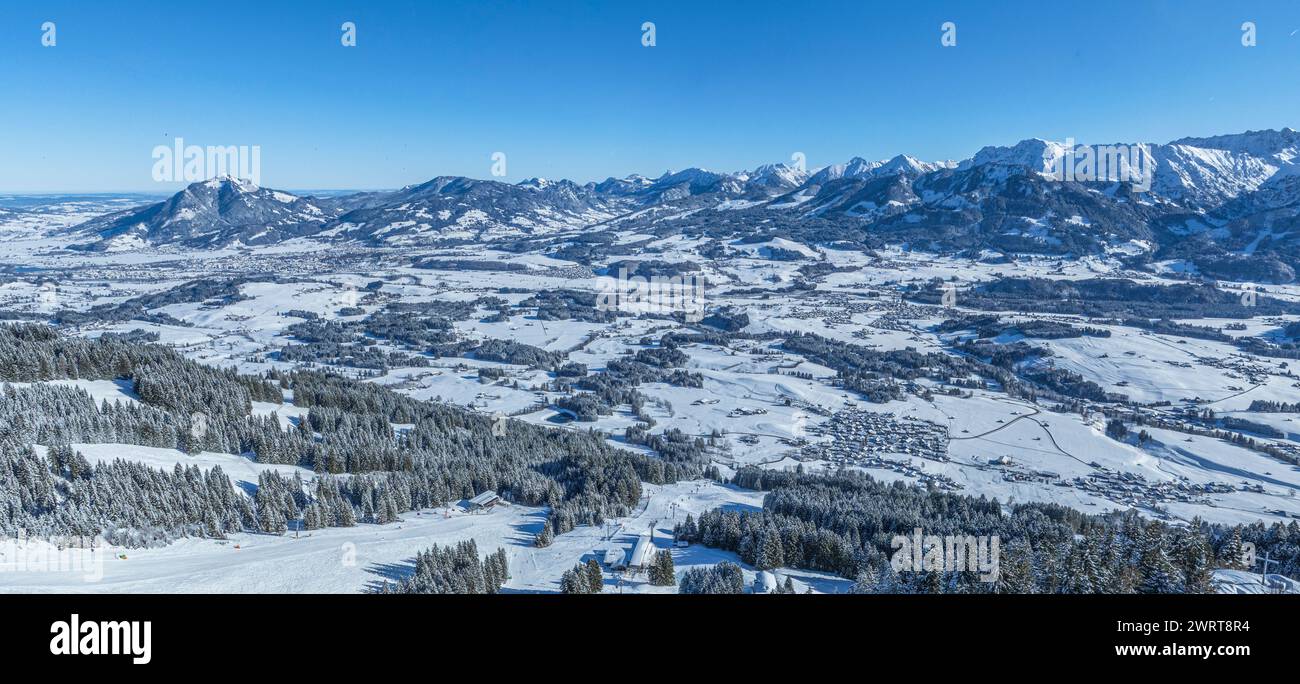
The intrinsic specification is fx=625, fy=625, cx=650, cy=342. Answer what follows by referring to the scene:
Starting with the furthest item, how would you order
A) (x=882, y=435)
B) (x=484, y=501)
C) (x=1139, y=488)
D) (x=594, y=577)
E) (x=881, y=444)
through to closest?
(x=882, y=435), (x=881, y=444), (x=1139, y=488), (x=484, y=501), (x=594, y=577)

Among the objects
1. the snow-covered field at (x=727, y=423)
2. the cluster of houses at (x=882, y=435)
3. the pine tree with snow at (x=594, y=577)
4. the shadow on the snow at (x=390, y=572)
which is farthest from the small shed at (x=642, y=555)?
the cluster of houses at (x=882, y=435)

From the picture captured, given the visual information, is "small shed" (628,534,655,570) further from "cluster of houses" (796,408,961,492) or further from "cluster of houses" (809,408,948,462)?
"cluster of houses" (809,408,948,462)

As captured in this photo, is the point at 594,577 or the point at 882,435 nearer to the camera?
the point at 594,577

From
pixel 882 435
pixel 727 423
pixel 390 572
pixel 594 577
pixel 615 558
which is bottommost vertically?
pixel 882 435

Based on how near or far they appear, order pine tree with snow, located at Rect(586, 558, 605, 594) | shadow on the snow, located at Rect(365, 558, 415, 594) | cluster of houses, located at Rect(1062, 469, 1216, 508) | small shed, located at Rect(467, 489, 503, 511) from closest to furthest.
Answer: pine tree with snow, located at Rect(586, 558, 605, 594) < shadow on the snow, located at Rect(365, 558, 415, 594) < small shed, located at Rect(467, 489, 503, 511) < cluster of houses, located at Rect(1062, 469, 1216, 508)

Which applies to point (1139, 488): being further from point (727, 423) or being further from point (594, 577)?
point (594, 577)

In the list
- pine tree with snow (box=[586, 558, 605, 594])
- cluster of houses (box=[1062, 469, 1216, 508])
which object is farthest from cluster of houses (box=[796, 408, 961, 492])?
pine tree with snow (box=[586, 558, 605, 594])

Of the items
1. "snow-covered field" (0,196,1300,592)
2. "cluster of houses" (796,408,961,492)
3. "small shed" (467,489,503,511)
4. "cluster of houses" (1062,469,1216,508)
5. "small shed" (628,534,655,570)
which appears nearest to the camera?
"snow-covered field" (0,196,1300,592)

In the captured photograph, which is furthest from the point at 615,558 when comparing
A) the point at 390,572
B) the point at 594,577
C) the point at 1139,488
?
the point at 1139,488
